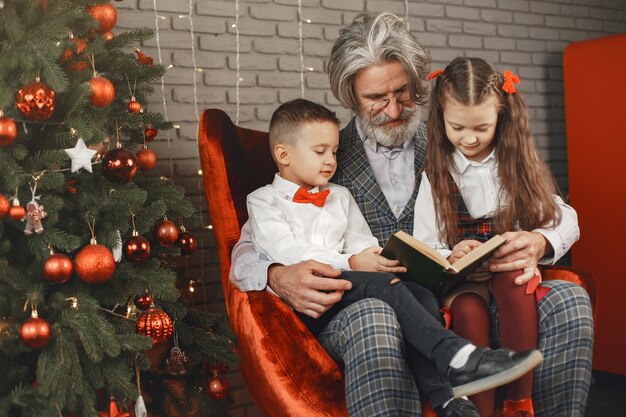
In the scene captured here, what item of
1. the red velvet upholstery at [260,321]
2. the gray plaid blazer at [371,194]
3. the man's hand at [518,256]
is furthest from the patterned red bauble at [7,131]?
the man's hand at [518,256]

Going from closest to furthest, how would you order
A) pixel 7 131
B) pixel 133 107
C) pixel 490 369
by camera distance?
pixel 490 369 < pixel 7 131 < pixel 133 107

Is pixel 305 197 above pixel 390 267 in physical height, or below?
above

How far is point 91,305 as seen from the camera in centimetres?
186

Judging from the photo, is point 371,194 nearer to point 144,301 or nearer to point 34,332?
point 144,301

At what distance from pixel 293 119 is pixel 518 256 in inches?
30.6

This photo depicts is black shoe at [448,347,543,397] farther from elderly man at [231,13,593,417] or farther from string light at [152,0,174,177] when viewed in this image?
string light at [152,0,174,177]

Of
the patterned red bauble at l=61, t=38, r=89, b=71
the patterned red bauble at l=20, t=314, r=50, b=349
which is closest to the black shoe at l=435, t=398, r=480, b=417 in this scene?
the patterned red bauble at l=20, t=314, r=50, b=349

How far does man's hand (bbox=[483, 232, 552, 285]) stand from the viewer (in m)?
2.01

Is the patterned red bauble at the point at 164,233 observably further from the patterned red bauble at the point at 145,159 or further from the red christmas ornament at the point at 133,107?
the red christmas ornament at the point at 133,107

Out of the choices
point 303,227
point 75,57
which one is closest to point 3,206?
point 75,57

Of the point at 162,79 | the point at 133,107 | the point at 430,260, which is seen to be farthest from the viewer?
the point at 162,79

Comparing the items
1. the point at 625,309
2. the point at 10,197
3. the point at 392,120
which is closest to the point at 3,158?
the point at 10,197

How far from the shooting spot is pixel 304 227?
2.23 meters

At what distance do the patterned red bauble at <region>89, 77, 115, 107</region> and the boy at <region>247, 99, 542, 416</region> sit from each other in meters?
0.54
